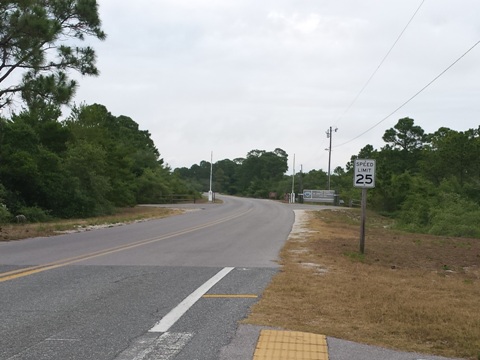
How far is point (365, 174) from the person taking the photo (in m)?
13.4

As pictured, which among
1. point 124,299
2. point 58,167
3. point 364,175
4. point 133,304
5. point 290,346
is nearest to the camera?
point 290,346

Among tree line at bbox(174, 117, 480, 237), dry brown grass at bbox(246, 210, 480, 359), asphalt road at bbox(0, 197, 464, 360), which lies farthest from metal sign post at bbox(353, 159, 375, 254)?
tree line at bbox(174, 117, 480, 237)

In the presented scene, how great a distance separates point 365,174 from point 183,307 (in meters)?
7.73

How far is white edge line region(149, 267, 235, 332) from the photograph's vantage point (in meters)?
6.13

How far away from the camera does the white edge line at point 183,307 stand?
613cm

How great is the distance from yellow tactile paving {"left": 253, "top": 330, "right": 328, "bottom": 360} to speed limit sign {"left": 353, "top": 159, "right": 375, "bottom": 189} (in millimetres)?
8104

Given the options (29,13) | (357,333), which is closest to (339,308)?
(357,333)

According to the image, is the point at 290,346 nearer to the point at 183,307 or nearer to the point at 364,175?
the point at 183,307

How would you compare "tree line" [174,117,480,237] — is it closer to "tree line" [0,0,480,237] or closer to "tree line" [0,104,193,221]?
"tree line" [0,0,480,237]

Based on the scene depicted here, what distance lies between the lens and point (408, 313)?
22.0 ft

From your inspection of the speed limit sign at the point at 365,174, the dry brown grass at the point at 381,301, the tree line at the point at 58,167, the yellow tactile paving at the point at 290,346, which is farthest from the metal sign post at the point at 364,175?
the tree line at the point at 58,167

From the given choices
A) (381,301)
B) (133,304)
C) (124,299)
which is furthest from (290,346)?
(124,299)

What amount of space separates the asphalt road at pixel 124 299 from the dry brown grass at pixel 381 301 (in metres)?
0.61

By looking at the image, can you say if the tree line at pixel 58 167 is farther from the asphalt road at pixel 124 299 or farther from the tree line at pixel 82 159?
the asphalt road at pixel 124 299
